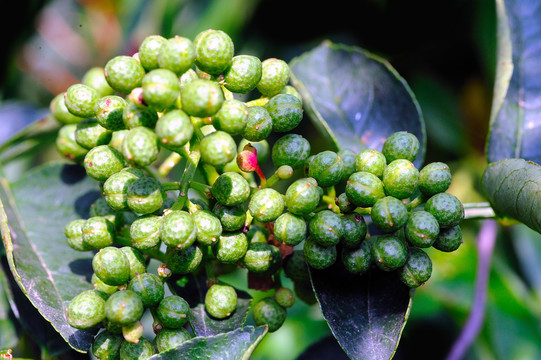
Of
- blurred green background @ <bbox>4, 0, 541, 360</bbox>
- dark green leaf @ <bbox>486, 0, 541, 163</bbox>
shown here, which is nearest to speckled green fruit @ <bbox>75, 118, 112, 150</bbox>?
blurred green background @ <bbox>4, 0, 541, 360</bbox>

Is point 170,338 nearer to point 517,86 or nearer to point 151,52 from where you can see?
point 151,52

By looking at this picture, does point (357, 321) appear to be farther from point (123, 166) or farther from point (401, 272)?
point (123, 166)

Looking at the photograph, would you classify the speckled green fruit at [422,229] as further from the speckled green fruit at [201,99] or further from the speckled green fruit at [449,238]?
the speckled green fruit at [201,99]

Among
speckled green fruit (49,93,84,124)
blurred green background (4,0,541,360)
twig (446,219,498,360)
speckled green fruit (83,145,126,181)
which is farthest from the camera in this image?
blurred green background (4,0,541,360)

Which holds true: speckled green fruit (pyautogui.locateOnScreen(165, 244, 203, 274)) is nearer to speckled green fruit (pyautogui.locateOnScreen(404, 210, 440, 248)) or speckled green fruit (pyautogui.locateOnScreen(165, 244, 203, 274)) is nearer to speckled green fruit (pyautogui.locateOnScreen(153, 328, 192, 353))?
speckled green fruit (pyautogui.locateOnScreen(153, 328, 192, 353))

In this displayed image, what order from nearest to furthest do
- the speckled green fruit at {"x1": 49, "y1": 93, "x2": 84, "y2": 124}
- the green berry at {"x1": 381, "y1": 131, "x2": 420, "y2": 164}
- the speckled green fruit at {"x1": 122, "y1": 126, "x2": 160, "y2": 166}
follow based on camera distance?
the speckled green fruit at {"x1": 122, "y1": 126, "x2": 160, "y2": 166} → the green berry at {"x1": 381, "y1": 131, "x2": 420, "y2": 164} → the speckled green fruit at {"x1": 49, "y1": 93, "x2": 84, "y2": 124}
